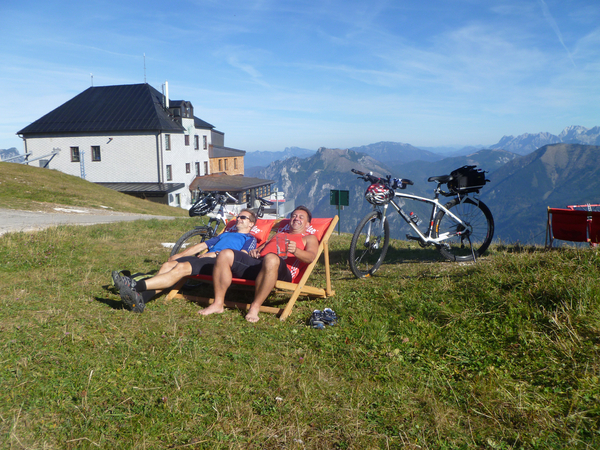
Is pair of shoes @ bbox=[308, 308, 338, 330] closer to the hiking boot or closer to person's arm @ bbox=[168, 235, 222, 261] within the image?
the hiking boot

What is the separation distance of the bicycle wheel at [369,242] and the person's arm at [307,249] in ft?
2.83

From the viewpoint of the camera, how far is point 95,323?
4051 millimetres

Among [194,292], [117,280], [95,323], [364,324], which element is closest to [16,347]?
[95,323]

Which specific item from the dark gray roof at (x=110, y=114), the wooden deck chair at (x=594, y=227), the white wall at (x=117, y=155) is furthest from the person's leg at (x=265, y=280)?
the white wall at (x=117, y=155)

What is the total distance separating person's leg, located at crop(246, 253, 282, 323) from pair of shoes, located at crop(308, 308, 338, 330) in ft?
A: 1.87

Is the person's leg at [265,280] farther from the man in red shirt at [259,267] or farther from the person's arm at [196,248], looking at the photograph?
the person's arm at [196,248]

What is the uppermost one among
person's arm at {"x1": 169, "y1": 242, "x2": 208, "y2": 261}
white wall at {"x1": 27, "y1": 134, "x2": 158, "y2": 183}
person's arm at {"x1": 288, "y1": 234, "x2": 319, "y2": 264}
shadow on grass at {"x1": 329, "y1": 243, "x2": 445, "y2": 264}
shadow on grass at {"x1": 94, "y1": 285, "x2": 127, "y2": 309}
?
white wall at {"x1": 27, "y1": 134, "x2": 158, "y2": 183}

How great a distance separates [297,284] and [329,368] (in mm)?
1485

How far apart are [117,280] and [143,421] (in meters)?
2.08

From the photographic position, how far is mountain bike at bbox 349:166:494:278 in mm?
6223

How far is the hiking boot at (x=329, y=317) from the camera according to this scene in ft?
13.9

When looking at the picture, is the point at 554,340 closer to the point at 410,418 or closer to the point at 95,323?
the point at 410,418

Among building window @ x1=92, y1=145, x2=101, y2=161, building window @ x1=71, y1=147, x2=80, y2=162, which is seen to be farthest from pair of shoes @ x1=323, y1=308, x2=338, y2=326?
building window @ x1=71, y1=147, x2=80, y2=162

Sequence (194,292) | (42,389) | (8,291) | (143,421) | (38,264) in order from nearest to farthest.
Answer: (143,421) < (42,389) < (8,291) < (194,292) < (38,264)
